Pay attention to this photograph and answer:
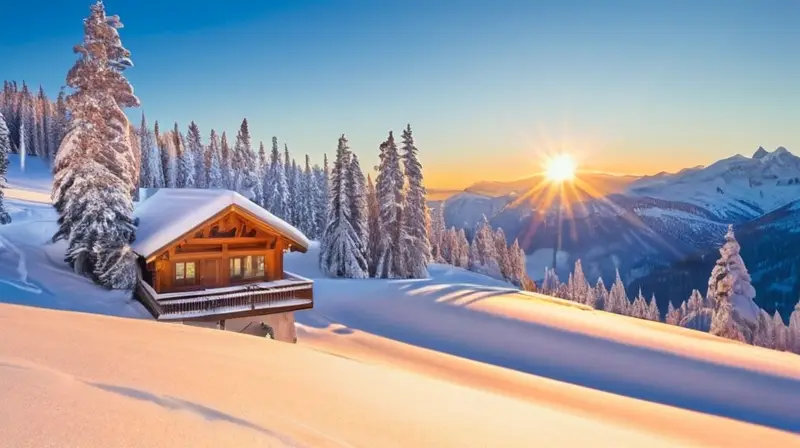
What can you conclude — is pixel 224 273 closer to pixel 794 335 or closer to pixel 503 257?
pixel 794 335

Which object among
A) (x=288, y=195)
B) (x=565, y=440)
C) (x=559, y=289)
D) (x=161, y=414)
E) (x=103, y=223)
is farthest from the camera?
(x=559, y=289)

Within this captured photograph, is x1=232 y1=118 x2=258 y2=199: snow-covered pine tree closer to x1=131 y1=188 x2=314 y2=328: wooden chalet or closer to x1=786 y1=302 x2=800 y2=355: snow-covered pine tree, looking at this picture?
x1=131 y1=188 x2=314 y2=328: wooden chalet

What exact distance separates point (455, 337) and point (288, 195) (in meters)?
53.7

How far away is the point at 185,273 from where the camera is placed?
65.8ft

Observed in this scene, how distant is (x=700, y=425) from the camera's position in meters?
17.1

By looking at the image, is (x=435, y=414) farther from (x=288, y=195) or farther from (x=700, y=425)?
(x=288, y=195)

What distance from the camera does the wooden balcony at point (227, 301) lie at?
57.2ft

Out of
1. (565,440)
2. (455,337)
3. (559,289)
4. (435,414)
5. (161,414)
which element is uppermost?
(161,414)

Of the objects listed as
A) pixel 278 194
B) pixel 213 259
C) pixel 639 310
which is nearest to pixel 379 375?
pixel 213 259

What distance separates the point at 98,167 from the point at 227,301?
8471mm

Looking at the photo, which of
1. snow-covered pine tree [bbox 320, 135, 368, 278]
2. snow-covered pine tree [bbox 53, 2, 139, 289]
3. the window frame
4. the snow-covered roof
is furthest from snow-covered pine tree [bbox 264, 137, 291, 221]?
the window frame

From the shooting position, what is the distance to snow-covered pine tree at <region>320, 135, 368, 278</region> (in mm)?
45469

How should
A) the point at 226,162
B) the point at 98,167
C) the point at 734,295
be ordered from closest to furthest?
the point at 98,167 → the point at 734,295 → the point at 226,162

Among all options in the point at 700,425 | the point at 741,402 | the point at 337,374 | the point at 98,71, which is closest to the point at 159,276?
the point at 98,71
